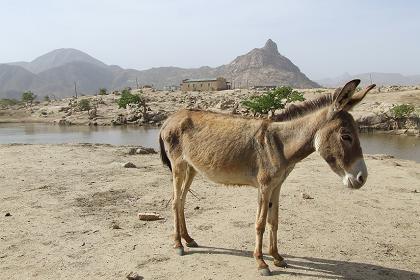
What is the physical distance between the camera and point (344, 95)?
5.67 m

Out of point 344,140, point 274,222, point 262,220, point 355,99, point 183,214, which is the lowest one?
point 183,214

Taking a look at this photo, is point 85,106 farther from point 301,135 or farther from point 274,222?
point 301,135

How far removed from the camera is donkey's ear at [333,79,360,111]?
→ 551cm

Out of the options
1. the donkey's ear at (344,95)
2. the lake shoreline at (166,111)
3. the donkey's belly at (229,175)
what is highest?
the donkey's ear at (344,95)

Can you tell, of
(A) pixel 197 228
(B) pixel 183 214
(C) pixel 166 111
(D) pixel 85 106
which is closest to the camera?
(B) pixel 183 214

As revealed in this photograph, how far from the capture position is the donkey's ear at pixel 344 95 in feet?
18.1

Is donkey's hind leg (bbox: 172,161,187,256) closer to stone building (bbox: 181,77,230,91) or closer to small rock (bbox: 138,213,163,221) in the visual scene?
small rock (bbox: 138,213,163,221)

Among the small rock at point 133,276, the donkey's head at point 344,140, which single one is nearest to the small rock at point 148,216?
the small rock at point 133,276

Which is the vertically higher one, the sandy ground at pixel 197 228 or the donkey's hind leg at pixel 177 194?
the donkey's hind leg at pixel 177 194

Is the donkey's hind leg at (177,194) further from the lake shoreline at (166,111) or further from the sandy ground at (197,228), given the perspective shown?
the lake shoreline at (166,111)

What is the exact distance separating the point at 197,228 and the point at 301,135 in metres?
3.29

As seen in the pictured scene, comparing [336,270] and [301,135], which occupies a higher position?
[301,135]

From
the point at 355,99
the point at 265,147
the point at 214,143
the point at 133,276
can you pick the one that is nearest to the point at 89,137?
the point at 214,143

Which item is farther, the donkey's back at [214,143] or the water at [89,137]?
the water at [89,137]
